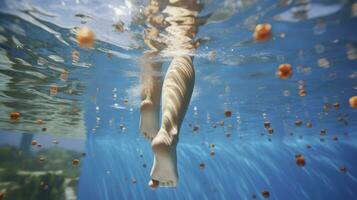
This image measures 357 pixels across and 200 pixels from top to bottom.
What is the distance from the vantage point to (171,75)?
523 centimetres

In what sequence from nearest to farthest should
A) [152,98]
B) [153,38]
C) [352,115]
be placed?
A: [152,98], [153,38], [352,115]

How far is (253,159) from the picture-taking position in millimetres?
49094

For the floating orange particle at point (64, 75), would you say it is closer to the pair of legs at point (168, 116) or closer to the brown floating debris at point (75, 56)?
the brown floating debris at point (75, 56)

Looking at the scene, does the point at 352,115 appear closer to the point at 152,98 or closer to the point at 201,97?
the point at 201,97

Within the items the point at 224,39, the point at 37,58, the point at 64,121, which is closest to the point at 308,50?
the point at 224,39

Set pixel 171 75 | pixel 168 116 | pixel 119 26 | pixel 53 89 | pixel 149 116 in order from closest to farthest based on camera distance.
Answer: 1. pixel 168 116
2. pixel 171 75
3. pixel 149 116
4. pixel 119 26
5. pixel 53 89

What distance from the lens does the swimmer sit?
154 inches

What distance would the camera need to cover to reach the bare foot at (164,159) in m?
3.81

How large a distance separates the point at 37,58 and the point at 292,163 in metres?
43.1

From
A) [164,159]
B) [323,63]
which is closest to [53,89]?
[323,63]

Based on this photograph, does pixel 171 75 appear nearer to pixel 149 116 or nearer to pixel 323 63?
pixel 149 116

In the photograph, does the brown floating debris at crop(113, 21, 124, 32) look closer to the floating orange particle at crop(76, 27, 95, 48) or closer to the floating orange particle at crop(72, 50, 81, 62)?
the floating orange particle at crop(76, 27, 95, 48)

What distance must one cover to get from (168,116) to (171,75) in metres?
1.17

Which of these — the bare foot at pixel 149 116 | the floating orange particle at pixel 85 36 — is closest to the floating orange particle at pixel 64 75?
the floating orange particle at pixel 85 36
